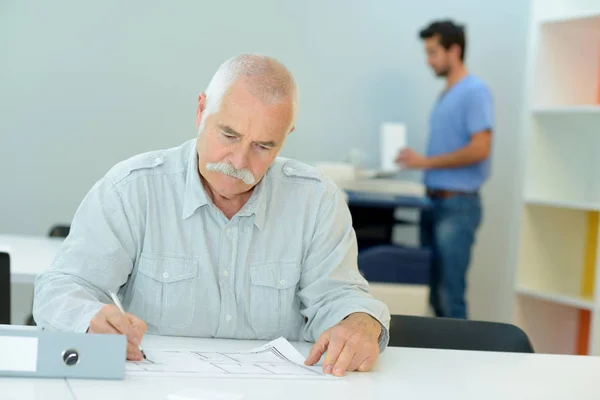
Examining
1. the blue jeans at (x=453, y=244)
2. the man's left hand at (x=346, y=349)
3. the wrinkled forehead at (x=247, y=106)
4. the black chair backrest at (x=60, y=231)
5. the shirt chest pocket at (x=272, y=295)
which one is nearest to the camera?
the man's left hand at (x=346, y=349)

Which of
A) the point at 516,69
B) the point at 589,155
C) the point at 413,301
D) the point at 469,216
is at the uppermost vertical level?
the point at 516,69

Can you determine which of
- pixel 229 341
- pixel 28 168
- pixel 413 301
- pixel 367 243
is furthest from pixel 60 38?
pixel 229 341

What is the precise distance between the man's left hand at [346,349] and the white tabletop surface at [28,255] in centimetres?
91

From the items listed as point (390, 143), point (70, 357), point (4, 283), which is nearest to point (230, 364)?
point (70, 357)

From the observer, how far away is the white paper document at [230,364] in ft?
4.67

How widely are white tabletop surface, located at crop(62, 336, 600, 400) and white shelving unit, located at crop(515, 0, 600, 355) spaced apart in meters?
2.83

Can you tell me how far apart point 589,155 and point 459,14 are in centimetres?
114

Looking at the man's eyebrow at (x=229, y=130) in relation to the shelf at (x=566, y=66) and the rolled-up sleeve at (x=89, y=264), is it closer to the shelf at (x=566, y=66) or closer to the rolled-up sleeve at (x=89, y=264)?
the rolled-up sleeve at (x=89, y=264)

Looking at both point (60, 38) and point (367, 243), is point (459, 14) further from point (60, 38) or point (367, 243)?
point (60, 38)

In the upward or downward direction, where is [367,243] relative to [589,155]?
downward

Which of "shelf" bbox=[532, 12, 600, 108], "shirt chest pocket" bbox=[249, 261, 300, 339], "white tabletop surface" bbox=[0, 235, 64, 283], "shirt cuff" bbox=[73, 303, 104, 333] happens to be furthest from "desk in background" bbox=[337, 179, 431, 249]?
"shirt cuff" bbox=[73, 303, 104, 333]

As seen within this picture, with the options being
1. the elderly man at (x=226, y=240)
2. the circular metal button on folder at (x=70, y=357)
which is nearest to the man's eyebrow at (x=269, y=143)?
the elderly man at (x=226, y=240)

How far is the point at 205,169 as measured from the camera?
1.84m

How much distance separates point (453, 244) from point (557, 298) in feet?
1.92
